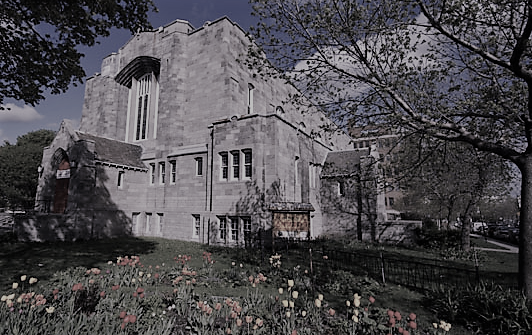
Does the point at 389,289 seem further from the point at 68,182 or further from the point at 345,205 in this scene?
the point at 68,182

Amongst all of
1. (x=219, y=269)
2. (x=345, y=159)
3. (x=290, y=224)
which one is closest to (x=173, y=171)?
(x=290, y=224)

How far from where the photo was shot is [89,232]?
19.0 meters

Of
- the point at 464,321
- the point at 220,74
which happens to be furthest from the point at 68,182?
the point at 464,321

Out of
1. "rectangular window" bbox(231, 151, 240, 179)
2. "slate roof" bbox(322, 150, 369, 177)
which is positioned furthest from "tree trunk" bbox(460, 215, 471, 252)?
"rectangular window" bbox(231, 151, 240, 179)

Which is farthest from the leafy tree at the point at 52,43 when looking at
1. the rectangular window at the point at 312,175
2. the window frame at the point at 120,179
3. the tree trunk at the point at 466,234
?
the tree trunk at the point at 466,234

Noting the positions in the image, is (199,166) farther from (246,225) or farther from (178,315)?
(178,315)

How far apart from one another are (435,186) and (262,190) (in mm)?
13643

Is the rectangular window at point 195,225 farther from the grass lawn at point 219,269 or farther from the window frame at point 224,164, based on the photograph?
the window frame at point 224,164

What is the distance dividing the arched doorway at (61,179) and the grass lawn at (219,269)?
610cm

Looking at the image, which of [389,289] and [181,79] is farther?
[181,79]

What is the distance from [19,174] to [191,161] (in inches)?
1127

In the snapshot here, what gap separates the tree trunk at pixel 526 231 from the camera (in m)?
6.97

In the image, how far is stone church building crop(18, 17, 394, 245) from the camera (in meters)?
17.5

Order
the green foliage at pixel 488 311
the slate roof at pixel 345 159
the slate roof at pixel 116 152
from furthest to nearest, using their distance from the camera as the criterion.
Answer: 1. the slate roof at pixel 345 159
2. the slate roof at pixel 116 152
3. the green foliage at pixel 488 311
